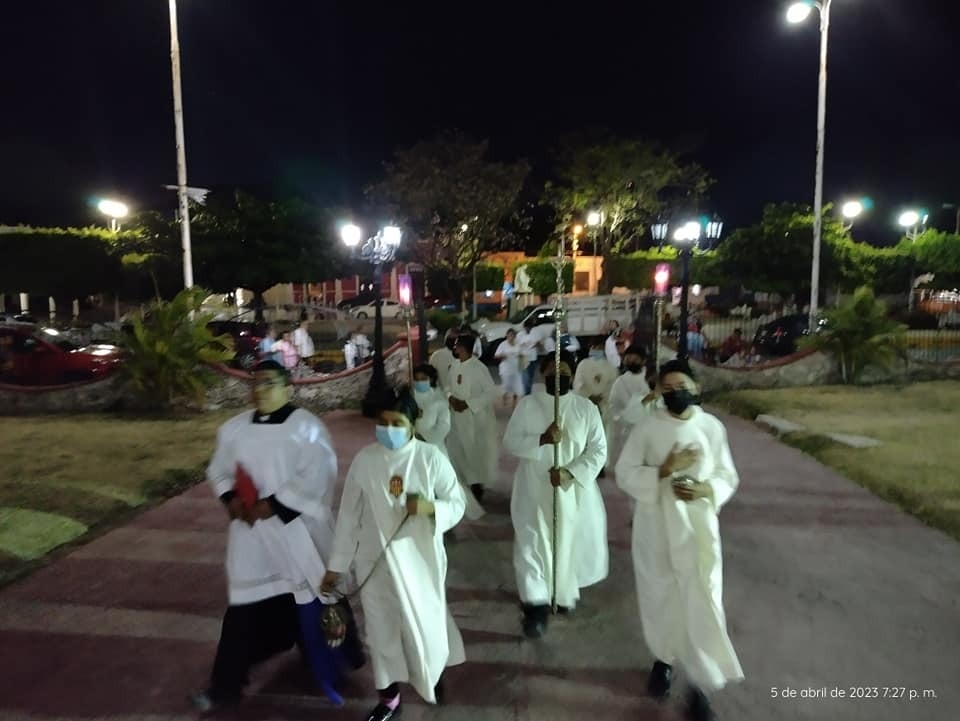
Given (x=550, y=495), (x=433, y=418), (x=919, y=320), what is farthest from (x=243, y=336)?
(x=919, y=320)

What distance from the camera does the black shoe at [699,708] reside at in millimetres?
3945

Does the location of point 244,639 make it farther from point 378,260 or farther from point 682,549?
point 378,260

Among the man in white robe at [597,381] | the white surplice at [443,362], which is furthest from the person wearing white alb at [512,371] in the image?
the man in white robe at [597,381]

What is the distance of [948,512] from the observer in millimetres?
7441

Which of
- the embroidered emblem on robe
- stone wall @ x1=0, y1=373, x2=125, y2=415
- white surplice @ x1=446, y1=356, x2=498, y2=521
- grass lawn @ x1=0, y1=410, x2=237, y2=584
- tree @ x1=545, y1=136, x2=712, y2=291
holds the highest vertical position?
tree @ x1=545, y1=136, x2=712, y2=291

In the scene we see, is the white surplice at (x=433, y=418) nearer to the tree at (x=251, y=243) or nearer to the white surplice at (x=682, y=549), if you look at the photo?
the white surplice at (x=682, y=549)

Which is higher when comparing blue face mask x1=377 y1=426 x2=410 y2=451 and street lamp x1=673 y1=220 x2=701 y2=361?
street lamp x1=673 y1=220 x2=701 y2=361

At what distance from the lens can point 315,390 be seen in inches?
571

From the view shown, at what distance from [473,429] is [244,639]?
4.09m

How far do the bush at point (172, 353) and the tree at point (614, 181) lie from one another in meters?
25.7

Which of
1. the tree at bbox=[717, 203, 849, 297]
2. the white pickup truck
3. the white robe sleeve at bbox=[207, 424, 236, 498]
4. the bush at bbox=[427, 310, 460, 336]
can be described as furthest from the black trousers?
the tree at bbox=[717, 203, 849, 297]

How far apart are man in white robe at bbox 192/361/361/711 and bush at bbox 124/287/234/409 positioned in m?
9.84

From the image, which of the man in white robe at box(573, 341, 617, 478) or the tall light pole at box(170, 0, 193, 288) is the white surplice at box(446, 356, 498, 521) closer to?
the man in white robe at box(573, 341, 617, 478)

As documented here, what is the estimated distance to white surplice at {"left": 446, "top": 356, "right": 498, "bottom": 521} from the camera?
26.0 ft
